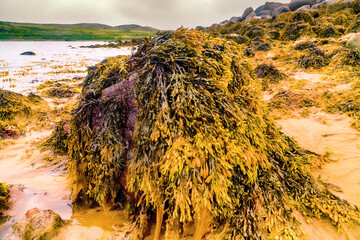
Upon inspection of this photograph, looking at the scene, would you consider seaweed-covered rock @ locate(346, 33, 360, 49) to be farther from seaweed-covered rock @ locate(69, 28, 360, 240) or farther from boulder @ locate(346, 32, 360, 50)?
seaweed-covered rock @ locate(69, 28, 360, 240)

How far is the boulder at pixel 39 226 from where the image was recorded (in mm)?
2025

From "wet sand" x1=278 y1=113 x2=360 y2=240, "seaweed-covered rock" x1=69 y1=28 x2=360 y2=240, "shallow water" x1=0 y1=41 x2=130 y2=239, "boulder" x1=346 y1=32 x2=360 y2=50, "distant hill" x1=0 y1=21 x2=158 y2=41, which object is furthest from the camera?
"distant hill" x1=0 y1=21 x2=158 y2=41

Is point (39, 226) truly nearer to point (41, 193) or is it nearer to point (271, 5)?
point (41, 193)

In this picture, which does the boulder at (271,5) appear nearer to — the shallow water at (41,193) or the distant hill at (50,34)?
the distant hill at (50,34)

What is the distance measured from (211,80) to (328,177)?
2.46m

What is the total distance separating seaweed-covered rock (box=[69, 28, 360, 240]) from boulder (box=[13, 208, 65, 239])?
1.50 feet

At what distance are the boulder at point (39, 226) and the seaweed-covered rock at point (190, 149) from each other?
459mm

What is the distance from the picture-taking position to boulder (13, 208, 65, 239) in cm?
203

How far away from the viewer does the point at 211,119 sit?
2180 mm

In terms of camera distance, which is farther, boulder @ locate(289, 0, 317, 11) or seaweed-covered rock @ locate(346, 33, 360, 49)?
boulder @ locate(289, 0, 317, 11)

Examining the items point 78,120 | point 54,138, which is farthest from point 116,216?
point 54,138

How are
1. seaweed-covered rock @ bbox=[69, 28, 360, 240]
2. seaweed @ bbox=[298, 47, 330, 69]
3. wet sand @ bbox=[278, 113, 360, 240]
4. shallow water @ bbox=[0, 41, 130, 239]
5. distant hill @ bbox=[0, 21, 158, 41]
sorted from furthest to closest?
distant hill @ bbox=[0, 21, 158, 41], seaweed @ bbox=[298, 47, 330, 69], shallow water @ bbox=[0, 41, 130, 239], wet sand @ bbox=[278, 113, 360, 240], seaweed-covered rock @ bbox=[69, 28, 360, 240]

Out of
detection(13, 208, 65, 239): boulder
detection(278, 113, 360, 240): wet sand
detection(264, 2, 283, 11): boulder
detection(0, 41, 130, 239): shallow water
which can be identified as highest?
detection(264, 2, 283, 11): boulder

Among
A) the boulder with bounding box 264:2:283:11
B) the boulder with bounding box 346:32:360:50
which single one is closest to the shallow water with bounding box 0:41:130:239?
the boulder with bounding box 346:32:360:50
